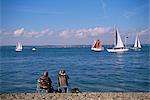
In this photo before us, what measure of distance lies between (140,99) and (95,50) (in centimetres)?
10394

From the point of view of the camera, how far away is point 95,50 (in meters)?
117

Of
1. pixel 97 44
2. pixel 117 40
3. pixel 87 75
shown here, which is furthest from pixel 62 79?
pixel 97 44

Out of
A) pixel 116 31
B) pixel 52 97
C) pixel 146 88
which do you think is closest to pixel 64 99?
pixel 52 97

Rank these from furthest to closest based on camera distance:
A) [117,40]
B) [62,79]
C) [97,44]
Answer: [97,44]
[117,40]
[62,79]

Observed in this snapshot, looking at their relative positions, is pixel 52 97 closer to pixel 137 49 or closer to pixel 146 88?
pixel 146 88

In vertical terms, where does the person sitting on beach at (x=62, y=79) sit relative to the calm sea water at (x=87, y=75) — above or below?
above

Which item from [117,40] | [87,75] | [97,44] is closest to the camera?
[87,75]

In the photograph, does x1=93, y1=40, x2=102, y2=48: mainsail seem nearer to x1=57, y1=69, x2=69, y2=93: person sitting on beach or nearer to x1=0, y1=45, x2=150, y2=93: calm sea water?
x1=0, y1=45, x2=150, y2=93: calm sea water

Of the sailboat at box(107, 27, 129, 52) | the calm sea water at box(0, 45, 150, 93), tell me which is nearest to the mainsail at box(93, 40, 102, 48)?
the sailboat at box(107, 27, 129, 52)

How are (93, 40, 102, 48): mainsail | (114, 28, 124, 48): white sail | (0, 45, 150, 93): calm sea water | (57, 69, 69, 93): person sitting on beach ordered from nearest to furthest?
(57, 69, 69, 93): person sitting on beach < (0, 45, 150, 93): calm sea water < (114, 28, 124, 48): white sail < (93, 40, 102, 48): mainsail

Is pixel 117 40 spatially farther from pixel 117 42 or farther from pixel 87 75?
pixel 87 75

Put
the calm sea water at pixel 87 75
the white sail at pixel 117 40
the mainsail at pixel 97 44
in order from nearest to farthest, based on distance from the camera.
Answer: the calm sea water at pixel 87 75
the white sail at pixel 117 40
the mainsail at pixel 97 44

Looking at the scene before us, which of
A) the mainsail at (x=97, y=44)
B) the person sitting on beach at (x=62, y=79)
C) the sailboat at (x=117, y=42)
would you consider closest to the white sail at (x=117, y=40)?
the sailboat at (x=117, y=42)

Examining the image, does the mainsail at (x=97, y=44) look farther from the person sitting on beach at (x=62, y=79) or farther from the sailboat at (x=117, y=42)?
the person sitting on beach at (x=62, y=79)
